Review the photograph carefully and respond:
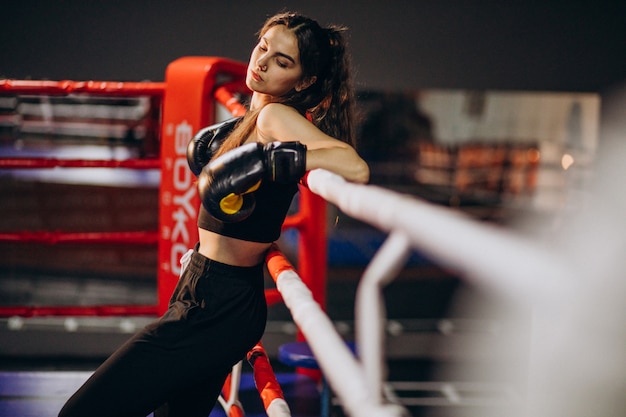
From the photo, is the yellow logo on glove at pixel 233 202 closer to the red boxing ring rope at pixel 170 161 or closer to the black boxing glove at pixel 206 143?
the black boxing glove at pixel 206 143

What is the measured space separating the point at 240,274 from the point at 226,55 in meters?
2.40

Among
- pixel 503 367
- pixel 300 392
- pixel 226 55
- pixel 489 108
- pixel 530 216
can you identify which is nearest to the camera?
pixel 300 392

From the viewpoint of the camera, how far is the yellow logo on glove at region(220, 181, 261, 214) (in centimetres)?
110

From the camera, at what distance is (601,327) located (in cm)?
33

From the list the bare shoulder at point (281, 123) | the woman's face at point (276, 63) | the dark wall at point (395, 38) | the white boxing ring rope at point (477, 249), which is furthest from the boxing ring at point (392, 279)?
the dark wall at point (395, 38)

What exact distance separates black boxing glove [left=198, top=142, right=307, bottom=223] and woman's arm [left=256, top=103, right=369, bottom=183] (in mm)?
47

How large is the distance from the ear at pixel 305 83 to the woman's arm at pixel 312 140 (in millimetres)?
133

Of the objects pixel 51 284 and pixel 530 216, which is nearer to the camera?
pixel 51 284

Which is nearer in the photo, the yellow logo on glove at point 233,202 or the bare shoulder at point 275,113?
the yellow logo on glove at point 233,202

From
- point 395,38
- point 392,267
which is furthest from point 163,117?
point 392,267

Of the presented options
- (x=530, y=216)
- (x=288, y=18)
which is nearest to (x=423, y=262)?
(x=530, y=216)

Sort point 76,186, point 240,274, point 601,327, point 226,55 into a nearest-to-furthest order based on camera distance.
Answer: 1. point 601,327
2. point 240,274
3. point 226,55
4. point 76,186

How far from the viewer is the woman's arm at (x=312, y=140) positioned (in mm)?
1127

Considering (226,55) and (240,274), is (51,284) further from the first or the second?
(240,274)
